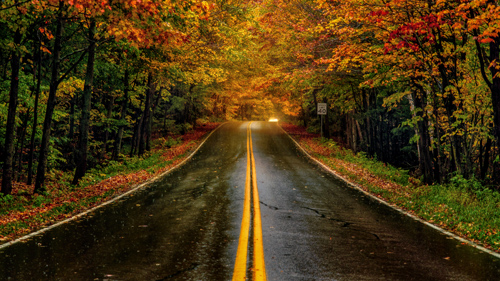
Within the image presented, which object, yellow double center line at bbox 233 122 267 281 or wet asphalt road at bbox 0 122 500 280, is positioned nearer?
yellow double center line at bbox 233 122 267 281

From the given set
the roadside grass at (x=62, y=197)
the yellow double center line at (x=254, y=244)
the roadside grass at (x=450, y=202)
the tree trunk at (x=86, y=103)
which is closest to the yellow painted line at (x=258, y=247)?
the yellow double center line at (x=254, y=244)

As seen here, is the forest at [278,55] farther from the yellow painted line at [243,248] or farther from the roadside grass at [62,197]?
the yellow painted line at [243,248]

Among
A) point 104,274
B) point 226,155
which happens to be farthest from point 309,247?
point 226,155

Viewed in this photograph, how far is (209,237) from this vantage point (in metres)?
6.11

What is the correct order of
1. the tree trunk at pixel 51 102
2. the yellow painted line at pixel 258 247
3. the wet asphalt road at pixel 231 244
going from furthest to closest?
1. the tree trunk at pixel 51 102
2. the wet asphalt road at pixel 231 244
3. the yellow painted line at pixel 258 247

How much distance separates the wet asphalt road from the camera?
4.49 metres

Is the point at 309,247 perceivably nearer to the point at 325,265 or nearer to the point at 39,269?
the point at 325,265

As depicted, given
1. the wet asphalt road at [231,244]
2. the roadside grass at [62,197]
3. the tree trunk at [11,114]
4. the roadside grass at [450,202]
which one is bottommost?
the roadside grass at [62,197]

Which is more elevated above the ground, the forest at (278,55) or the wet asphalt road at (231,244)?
the forest at (278,55)

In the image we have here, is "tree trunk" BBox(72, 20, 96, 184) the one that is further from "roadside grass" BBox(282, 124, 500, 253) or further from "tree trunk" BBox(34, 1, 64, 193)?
"roadside grass" BBox(282, 124, 500, 253)

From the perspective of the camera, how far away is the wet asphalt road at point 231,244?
4.49m

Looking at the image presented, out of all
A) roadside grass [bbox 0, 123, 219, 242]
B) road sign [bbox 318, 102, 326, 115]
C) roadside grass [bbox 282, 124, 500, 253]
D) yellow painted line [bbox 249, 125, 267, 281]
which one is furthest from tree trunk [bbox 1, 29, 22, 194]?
road sign [bbox 318, 102, 326, 115]

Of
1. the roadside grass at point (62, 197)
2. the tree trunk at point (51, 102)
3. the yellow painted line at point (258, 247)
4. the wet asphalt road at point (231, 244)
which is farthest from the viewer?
the tree trunk at point (51, 102)

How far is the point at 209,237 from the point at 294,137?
2574 centimetres
